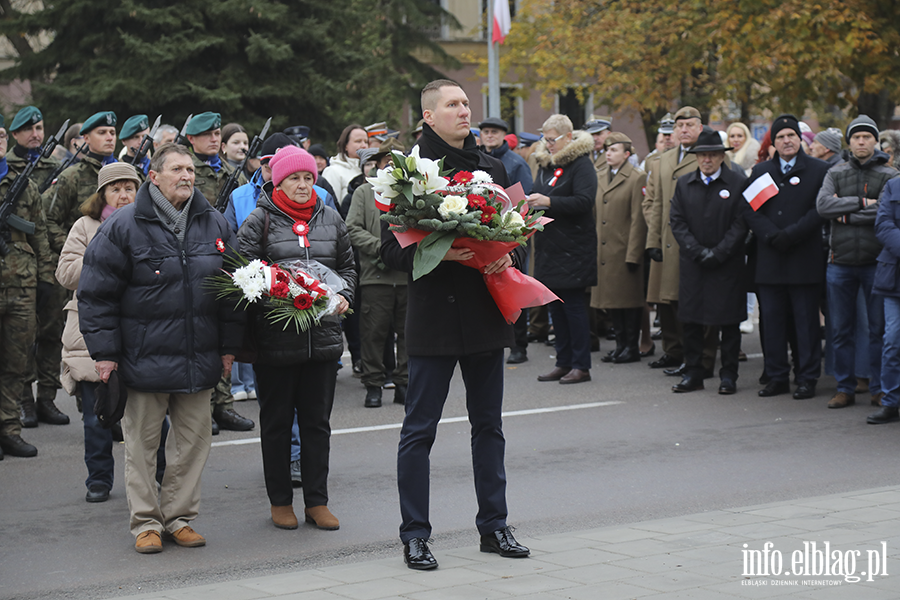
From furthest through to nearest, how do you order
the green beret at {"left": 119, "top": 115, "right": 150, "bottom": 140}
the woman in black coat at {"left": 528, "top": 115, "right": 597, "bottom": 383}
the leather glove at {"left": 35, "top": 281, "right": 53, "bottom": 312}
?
the woman in black coat at {"left": 528, "top": 115, "right": 597, "bottom": 383} < the green beret at {"left": 119, "top": 115, "right": 150, "bottom": 140} < the leather glove at {"left": 35, "top": 281, "right": 53, "bottom": 312}

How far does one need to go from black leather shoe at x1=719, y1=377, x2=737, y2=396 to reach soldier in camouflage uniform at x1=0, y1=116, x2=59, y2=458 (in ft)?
19.9

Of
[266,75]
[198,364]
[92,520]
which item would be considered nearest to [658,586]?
[198,364]

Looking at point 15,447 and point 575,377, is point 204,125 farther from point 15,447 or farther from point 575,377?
point 575,377

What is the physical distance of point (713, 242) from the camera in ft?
35.5

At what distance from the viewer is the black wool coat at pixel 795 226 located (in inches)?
400

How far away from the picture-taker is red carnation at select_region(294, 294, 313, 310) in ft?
20.6

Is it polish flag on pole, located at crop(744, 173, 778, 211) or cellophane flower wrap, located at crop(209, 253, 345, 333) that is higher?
polish flag on pole, located at crop(744, 173, 778, 211)

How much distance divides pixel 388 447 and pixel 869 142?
15.8 ft

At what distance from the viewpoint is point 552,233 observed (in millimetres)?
11609

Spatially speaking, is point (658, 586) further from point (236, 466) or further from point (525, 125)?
point (525, 125)

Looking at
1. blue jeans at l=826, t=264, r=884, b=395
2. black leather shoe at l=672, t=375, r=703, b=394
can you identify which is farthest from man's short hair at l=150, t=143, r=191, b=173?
blue jeans at l=826, t=264, r=884, b=395

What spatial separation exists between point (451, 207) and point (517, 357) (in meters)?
7.58

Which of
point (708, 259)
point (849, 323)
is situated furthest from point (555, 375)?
point (849, 323)

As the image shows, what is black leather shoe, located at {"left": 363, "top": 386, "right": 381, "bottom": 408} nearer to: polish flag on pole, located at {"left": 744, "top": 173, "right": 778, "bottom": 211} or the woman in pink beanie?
the woman in pink beanie
